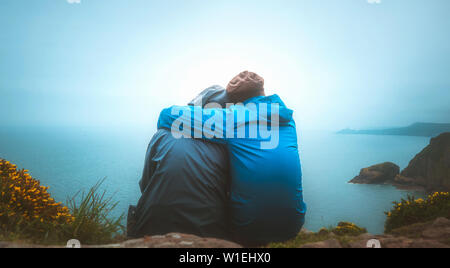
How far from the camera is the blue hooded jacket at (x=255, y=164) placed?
2.23m

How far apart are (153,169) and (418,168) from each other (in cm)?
746

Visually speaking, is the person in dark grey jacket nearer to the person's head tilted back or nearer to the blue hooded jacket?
the blue hooded jacket

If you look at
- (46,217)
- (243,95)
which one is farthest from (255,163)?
(46,217)

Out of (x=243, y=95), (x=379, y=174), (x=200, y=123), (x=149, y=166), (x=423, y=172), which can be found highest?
(x=243, y=95)

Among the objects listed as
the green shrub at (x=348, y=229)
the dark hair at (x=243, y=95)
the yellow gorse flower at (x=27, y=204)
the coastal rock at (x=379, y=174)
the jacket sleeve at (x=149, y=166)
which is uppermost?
the dark hair at (x=243, y=95)

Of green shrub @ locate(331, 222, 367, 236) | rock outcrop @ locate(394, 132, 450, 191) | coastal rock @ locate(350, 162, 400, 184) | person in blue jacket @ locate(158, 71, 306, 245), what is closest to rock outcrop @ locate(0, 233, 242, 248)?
person in blue jacket @ locate(158, 71, 306, 245)

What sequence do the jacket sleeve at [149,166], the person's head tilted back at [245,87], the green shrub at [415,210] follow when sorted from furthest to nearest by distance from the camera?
the green shrub at [415,210]
the person's head tilted back at [245,87]
the jacket sleeve at [149,166]

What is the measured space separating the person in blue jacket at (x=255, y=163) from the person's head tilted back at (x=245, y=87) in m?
0.41

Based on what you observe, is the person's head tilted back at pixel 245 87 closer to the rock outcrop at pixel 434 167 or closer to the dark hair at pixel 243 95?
the dark hair at pixel 243 95

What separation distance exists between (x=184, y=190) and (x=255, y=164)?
29.5 inches

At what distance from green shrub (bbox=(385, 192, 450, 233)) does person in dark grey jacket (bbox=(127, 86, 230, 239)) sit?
8.41ft

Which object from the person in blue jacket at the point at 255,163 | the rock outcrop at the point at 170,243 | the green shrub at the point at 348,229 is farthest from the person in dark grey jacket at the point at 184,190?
the green shrub at the point at 348,229

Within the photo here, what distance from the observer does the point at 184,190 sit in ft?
7.17

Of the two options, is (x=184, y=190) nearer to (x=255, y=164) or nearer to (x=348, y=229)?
(x=255, y=164)
